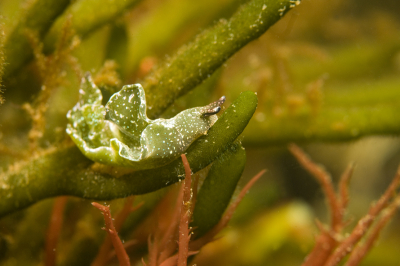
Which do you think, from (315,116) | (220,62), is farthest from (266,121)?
(220,62)

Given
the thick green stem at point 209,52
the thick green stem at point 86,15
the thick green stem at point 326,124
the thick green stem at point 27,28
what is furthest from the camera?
the thick green stem at point 326,124

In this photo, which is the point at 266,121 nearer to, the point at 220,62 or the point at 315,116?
the point at 315,116

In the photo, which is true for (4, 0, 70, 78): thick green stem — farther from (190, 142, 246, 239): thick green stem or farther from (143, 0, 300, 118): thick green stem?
(190, 142, 246, 239): thick green stem

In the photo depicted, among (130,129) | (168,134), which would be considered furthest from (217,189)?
(130,129)

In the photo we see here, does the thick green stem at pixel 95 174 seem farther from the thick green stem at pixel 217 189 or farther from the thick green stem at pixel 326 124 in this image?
the thick green stem at pixel 326 124

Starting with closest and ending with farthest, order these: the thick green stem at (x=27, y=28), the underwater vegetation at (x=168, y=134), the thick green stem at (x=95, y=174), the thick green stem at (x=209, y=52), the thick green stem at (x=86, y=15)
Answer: the thick green stem at (x=95, y=174) < the underwater vegetation at (x=168, y=134) < the thick green stem at (x=209, y=52) < the thick green stem at (x=27, y=28) < the thick green stem at (x=86, y=15)

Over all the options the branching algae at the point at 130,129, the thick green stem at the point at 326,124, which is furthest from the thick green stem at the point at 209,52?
the thick green stem at the point at 326,124

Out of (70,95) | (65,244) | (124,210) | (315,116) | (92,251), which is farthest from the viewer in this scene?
(70,95)
